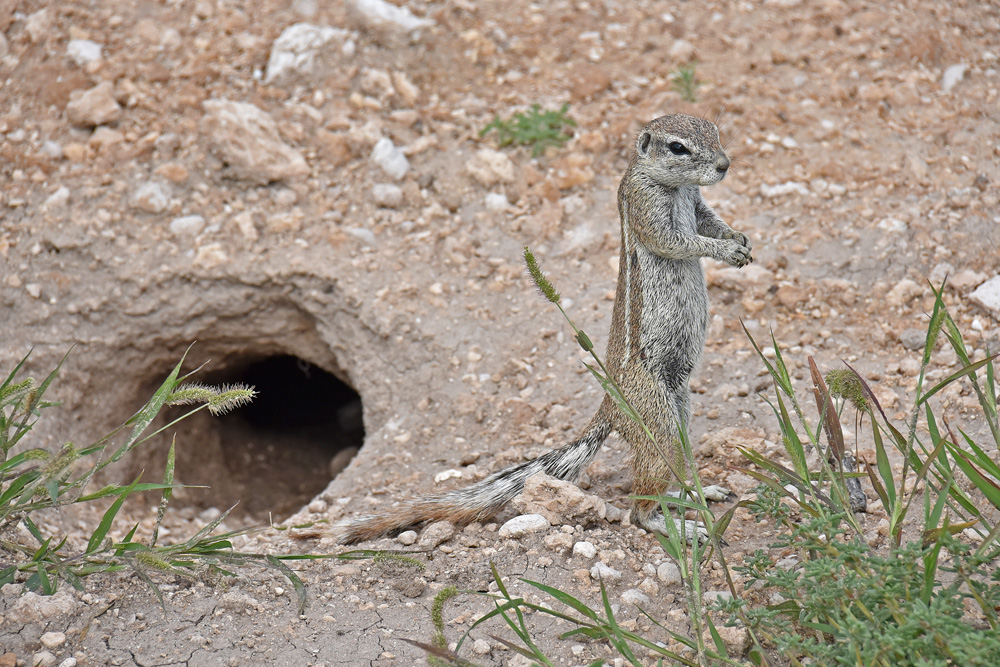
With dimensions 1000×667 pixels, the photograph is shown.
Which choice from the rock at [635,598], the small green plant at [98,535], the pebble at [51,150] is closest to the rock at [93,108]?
the pebble at [51,150]

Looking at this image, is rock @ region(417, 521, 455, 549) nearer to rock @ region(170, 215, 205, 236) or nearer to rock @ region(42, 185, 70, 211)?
rock @ region(170, 215, 205, 236)

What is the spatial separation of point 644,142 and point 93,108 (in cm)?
350

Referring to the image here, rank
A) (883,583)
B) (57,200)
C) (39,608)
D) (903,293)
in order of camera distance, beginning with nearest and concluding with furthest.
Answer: (883,583) < (39,608) < (903,293) < (57,200)

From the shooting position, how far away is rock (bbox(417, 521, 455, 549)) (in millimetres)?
3160

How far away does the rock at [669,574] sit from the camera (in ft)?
9.39

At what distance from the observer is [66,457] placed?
7.97ft

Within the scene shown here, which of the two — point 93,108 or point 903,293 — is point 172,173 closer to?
point 93,108

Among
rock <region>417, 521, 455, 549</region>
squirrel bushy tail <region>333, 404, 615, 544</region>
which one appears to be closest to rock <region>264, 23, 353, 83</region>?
squirrel bushy tail <region>333, 404, 615, 544</region>

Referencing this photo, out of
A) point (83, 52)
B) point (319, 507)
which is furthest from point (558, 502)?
point (83, 52)

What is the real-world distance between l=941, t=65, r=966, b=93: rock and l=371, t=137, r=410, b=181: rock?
3.24 meters

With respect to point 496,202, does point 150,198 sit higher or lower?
lower

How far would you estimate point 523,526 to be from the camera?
314 centimetres

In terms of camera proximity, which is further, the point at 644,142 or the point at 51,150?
the point at 51,150

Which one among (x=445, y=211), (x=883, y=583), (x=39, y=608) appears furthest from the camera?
(x=445, y=211)
